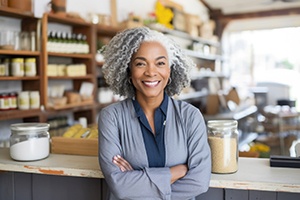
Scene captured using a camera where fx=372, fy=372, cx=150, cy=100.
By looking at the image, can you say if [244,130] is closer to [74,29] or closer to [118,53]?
[74,29]

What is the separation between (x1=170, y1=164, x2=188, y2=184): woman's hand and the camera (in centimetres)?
134

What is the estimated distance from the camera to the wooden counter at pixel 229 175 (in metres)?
1.39

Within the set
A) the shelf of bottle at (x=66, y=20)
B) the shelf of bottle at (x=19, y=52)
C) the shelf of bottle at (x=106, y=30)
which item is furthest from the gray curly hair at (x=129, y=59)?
the shelf of bottle at (x=106, y=30)

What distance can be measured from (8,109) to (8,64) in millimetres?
377

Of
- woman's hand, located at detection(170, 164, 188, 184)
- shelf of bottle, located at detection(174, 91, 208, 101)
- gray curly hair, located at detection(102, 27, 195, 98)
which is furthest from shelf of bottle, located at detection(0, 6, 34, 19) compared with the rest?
shelf of bottle, located at detection(174, 91, 208, 101)

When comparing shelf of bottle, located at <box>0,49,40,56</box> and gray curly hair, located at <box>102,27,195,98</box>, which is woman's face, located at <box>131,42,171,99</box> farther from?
shelf of bottle, located at <box>0,49,40,56</box>

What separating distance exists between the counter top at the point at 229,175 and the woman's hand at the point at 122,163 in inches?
8.3

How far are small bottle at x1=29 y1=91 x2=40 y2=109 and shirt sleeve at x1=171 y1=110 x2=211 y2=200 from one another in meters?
2.16

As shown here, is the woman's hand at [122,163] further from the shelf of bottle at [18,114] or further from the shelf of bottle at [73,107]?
the shelf of bottle at [73,107]

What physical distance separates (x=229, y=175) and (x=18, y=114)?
2092 mm

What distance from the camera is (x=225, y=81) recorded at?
899 centimetres

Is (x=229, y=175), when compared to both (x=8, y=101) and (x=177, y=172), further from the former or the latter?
(x=8, y=101)

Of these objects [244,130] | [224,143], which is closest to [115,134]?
[224,143]

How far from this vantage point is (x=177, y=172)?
4.44ft
